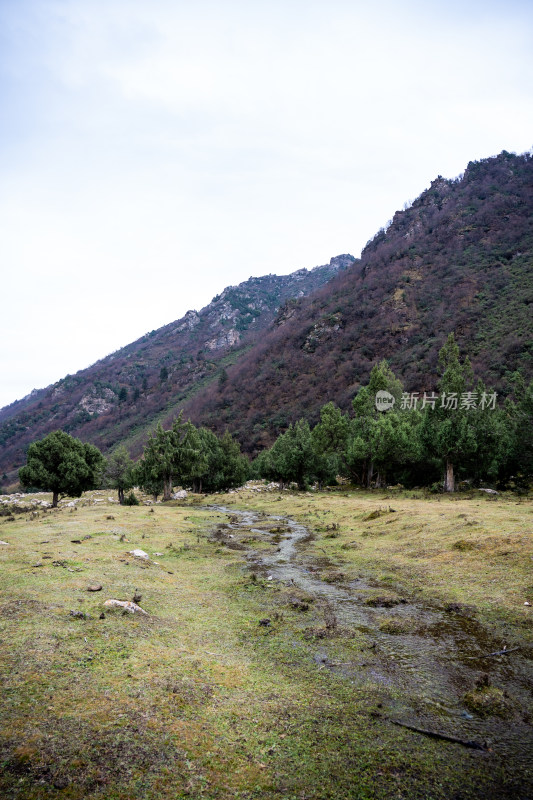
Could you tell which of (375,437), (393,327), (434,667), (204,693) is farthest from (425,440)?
(393,327)

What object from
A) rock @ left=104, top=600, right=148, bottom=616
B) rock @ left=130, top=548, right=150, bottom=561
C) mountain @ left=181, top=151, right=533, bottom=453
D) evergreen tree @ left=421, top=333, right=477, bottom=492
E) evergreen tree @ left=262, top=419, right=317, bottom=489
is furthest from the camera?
mountain @ left=181, top=151, right=533, bottom=453

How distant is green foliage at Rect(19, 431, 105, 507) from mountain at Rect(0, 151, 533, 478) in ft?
220

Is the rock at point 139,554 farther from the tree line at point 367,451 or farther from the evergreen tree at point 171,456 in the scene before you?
the evergreen tree at point 171,456

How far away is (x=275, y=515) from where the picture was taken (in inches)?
1384

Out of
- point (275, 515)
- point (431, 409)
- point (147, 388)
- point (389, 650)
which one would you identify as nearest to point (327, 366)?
point (431, 409)

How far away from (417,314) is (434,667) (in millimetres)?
119939

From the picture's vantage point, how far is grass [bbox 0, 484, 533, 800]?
4047 mm

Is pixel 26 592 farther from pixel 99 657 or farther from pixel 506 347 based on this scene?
pixel 506 347

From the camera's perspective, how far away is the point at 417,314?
378 feet

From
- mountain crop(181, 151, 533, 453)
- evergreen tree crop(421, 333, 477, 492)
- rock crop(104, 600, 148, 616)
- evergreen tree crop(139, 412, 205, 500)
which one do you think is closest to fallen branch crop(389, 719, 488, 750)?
rock crop(104, 600, 148, 616)

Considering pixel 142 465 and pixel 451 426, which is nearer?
pixel 451 426

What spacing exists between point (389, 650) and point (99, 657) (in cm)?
538

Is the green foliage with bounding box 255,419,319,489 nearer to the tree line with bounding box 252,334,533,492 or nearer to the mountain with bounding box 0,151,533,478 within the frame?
the tree line with bounding box 252,334,533,492

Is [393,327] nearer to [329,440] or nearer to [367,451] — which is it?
[329,440]
